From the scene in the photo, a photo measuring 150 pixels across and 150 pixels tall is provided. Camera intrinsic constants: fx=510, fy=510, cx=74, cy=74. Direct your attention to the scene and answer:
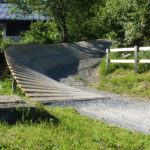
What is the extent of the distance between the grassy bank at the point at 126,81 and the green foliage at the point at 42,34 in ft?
45.6

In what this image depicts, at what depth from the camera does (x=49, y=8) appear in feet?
104

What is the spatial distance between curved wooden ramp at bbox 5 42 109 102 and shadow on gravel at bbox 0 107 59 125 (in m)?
3.63

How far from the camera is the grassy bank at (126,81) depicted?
16.0m

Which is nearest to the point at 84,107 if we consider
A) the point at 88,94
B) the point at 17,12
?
the point at 88,94

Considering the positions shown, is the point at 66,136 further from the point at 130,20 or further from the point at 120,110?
the point at 130,20

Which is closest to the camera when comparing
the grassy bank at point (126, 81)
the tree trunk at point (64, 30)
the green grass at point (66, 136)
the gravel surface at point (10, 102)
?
the green grass at point (66, 136)

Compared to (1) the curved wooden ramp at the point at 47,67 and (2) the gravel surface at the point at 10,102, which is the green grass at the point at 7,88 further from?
(2) the gravel surface at the point at 10,102

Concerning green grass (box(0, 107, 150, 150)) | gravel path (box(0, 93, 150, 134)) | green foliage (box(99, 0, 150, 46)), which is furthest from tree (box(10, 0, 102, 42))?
green grass (box(0, 107, 150, 150))

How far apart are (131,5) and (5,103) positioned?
13104 mm

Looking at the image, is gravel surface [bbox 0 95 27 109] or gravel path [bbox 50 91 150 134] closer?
gravel surface [bbox 0 95 27 109]

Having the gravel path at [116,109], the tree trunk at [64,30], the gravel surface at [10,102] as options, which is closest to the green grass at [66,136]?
the gravel surface at [10,102]

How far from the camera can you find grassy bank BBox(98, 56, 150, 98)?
16047mm

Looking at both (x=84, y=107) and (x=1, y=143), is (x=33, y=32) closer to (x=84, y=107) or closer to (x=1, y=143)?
(x=84, y=107)

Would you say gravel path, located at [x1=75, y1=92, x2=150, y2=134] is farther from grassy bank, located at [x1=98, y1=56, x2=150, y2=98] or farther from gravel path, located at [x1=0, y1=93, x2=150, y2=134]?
grassy bank, located at [x1=98, y1=56, x2=150, y2=98]
